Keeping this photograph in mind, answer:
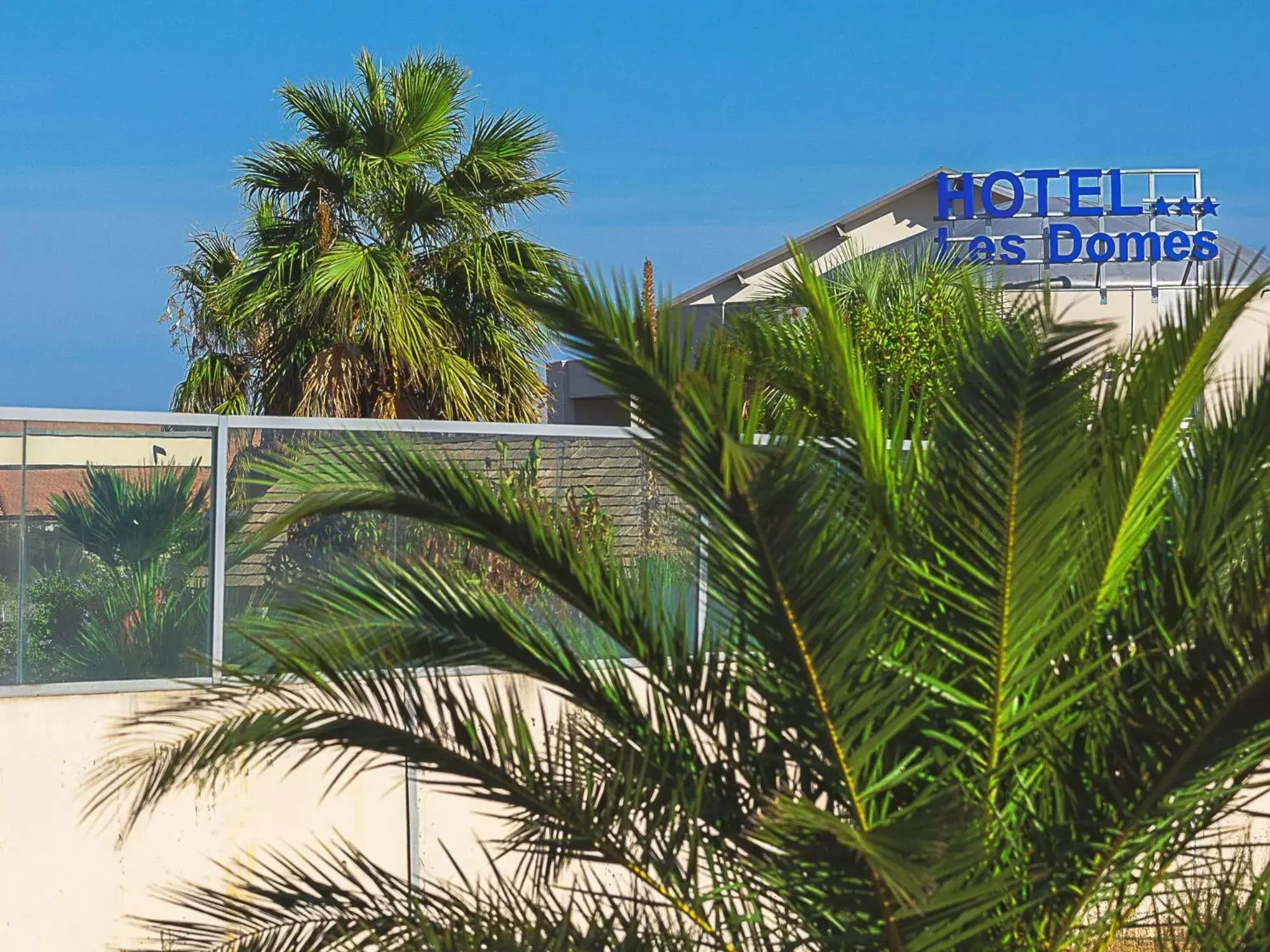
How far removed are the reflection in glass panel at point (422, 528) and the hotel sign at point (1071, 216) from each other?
19228 mm

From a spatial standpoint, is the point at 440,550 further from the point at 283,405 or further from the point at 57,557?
the point at 283,405

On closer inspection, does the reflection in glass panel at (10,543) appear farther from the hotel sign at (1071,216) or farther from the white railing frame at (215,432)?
the hotel sign at (1071,216)

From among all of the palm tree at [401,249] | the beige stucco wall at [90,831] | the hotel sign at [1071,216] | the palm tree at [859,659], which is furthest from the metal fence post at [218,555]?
the hotel sign at [1071,216]

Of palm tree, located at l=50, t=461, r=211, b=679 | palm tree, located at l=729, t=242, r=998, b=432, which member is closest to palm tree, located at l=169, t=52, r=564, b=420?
palm tree, located at l=729, t=242, r=998, b=432

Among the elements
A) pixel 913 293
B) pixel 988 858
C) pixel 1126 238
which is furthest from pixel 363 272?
pixel 1126 238

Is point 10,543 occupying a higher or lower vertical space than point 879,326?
lower

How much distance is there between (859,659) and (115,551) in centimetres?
406

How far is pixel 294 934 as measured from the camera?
4.47 metres

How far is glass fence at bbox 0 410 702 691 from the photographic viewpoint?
6543mm

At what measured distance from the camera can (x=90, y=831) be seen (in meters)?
6.58

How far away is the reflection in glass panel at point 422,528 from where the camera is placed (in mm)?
6918

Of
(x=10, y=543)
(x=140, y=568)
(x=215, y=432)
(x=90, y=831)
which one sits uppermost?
(x=215, y=432)

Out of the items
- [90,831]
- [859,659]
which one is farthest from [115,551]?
[859,659]

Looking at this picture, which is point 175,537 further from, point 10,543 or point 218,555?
point 10,543
